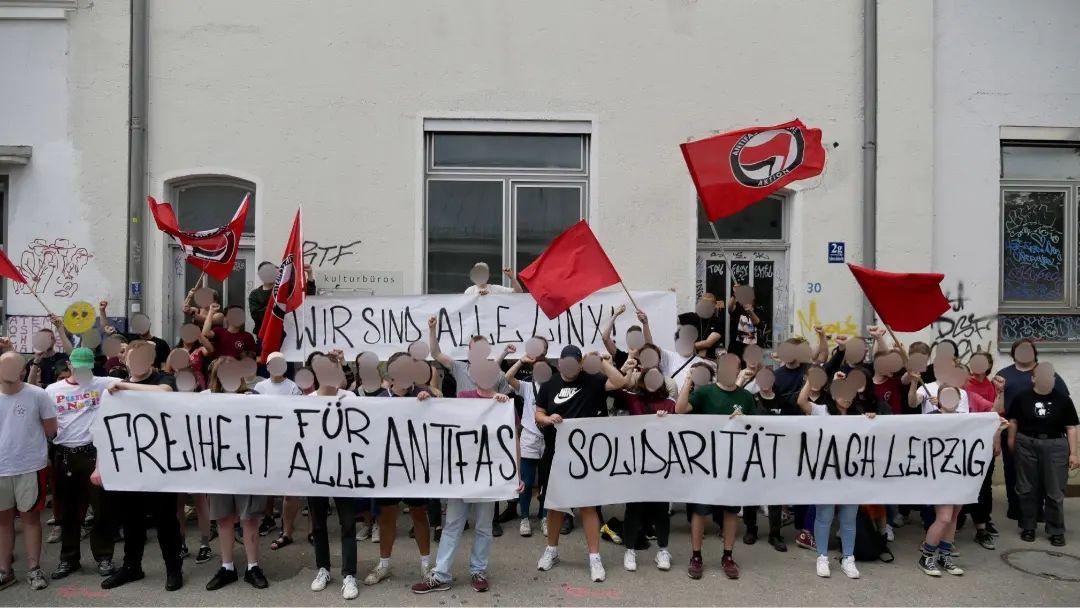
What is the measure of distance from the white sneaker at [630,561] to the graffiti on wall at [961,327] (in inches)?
219

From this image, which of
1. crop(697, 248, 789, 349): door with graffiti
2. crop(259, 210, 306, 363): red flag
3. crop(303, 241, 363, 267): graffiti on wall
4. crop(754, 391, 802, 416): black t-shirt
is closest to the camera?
crop(754, 391, 802, 416): black t-shirt

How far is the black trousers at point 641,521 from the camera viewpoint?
5887 mm

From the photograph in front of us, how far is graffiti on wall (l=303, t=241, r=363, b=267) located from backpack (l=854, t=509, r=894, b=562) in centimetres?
614

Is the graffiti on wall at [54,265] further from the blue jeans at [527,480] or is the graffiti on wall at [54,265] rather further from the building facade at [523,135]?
the blue jeans at [527,480]

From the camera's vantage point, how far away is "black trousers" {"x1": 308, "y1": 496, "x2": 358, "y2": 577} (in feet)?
17.7

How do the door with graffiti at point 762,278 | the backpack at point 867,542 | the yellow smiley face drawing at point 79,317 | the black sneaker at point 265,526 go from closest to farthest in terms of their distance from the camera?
the backpack at point 867,542
the black sneaker at point 265,526
the yellow smiley face drawing at point 79,317
the door with graffiti at point 762,278

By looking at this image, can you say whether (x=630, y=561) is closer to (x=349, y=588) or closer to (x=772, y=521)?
(x=772, y=521)

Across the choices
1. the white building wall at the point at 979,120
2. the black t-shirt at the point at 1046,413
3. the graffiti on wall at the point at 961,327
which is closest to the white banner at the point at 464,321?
the black t-shirt at the point at 1046,413

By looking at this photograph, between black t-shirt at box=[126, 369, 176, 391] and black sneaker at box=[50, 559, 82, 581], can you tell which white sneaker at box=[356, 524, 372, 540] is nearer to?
black t-shirt at box=[126, 369, 176, 391]

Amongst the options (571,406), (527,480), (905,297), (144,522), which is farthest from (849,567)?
(144,522)

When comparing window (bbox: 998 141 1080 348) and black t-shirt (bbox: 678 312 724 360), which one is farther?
window (bbox: 998 141 1080 348)

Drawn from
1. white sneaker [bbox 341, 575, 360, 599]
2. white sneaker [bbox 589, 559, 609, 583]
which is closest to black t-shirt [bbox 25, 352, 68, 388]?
white sneaker [bbox 341, 575, 360, 599]

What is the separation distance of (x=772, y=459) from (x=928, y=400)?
167 cm

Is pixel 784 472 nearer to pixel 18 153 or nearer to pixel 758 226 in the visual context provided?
pixel 758 226
